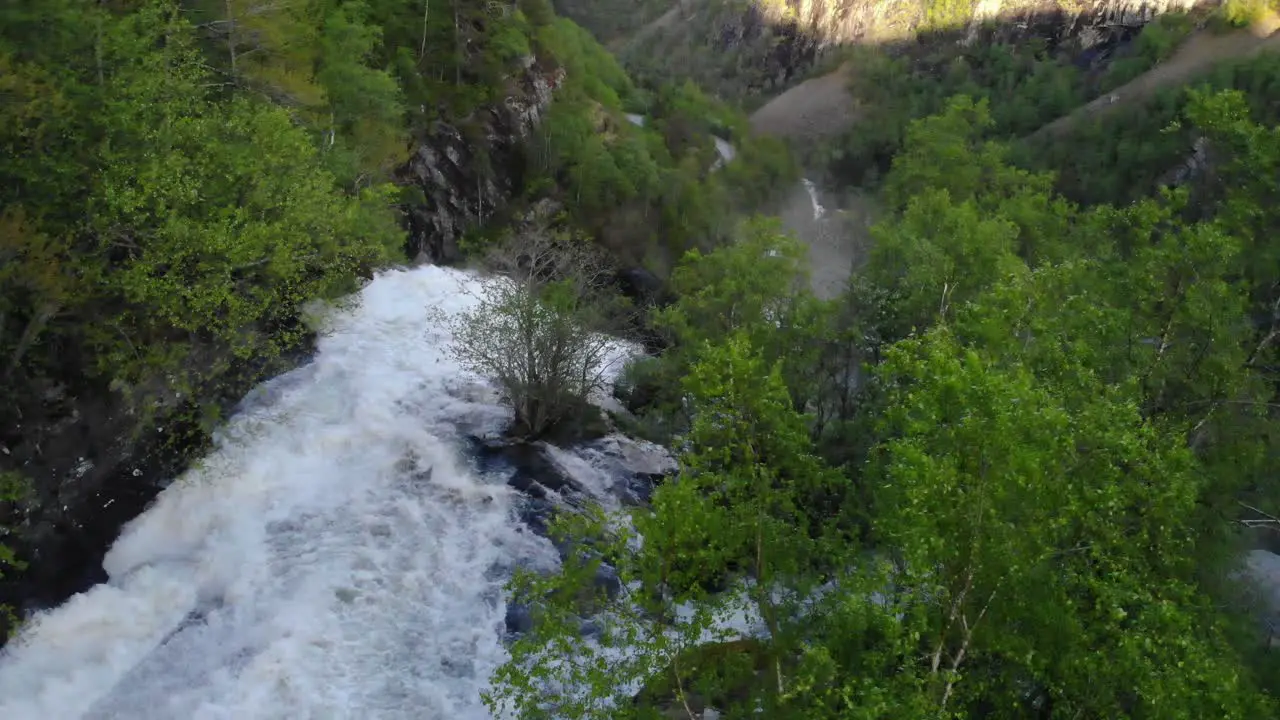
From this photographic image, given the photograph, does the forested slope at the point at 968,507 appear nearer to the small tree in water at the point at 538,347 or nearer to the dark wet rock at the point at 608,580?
the dark wet rock at the point at 608,580

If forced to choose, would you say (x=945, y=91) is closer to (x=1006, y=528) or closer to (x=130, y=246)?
(x=130, y=246)

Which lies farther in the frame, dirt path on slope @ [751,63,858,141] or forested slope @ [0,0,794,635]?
dirt path on slope @ [751,63,858,141]

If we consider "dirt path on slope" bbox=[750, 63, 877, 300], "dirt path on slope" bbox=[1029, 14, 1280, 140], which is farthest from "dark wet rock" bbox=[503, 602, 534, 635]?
"dirt path on slope" bbox=[1029, 14, 1280, 140]

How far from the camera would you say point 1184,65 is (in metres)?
111

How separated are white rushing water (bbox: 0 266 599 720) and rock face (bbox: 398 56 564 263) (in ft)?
71.8

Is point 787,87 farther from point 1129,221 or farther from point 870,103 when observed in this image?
point 1129,221

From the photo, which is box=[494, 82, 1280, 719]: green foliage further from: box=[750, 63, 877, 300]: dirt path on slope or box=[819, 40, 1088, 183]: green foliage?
box=[819, 40, 1088, 183]: green foliage

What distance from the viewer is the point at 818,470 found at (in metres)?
14.1

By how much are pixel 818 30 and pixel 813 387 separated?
178 metres

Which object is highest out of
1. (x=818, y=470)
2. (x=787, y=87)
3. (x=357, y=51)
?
(x=357, y=51)

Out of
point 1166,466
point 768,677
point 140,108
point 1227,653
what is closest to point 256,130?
point 140,108

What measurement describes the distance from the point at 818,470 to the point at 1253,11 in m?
132

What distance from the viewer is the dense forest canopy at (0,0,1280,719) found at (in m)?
10.8

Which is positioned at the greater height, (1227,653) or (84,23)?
(84,23)
